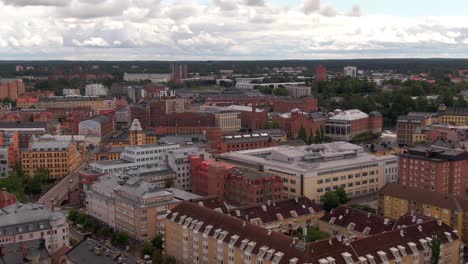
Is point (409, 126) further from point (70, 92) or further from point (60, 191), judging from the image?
point (70, 92)

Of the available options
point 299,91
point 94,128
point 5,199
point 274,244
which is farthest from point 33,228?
point 299,91

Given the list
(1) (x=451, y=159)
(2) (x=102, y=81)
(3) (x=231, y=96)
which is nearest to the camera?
(1) (x=451, y=159)

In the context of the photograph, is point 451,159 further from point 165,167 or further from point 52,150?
point 52,150

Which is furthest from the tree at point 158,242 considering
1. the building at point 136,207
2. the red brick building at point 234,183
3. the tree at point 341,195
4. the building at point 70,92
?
the building at point 70,92

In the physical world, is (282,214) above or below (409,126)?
below

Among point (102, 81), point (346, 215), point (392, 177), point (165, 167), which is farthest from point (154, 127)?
point (102, 81)

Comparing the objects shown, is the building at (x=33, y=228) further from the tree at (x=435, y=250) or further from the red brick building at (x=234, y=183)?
the tree at (x=435, y=250)
